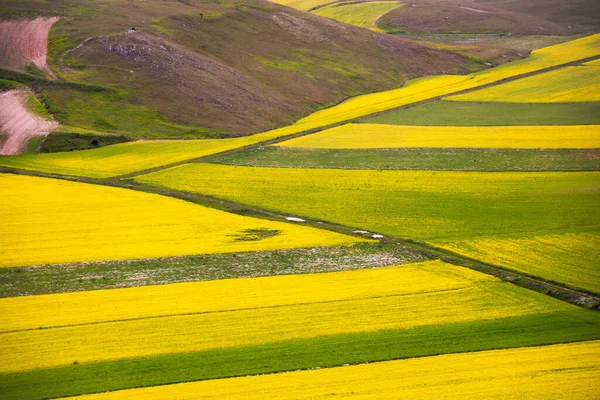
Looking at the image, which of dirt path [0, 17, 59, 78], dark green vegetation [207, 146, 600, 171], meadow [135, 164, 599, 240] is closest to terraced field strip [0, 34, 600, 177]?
dark green vegetation [207, 146, 600, 171]

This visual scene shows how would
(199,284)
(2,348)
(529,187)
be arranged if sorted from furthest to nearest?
(529,187) < (199,284) < (2,348)

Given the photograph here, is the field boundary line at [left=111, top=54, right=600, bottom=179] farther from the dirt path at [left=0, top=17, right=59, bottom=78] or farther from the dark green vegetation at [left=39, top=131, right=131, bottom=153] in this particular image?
the dirt path at [left=0, top=17, right=59, bottom=78]

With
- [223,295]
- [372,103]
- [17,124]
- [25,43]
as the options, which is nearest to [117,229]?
[223,295]

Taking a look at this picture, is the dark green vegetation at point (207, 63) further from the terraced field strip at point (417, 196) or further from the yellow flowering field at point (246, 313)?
the yellow flowering field at point (246, 313)

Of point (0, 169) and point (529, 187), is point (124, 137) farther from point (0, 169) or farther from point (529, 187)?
point (529, 187)

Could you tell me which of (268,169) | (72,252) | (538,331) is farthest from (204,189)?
(538,331)
